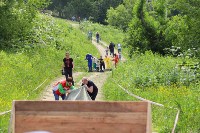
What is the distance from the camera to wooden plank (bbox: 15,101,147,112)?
9258 mm

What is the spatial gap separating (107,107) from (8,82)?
10.6 m

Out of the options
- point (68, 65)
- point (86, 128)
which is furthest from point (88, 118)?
point (68, 65)

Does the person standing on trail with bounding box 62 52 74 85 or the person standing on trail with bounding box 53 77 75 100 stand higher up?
the person standing on trail with bounding box 62 52 74 85

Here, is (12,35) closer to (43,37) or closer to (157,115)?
(43,37)

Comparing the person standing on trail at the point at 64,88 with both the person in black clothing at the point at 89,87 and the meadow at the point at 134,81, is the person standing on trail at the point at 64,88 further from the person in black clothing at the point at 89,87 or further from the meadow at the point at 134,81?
the meadow at the point at 134,81

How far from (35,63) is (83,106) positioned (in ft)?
Answer: 57.2

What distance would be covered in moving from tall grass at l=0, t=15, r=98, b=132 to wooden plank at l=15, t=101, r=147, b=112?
8.08 ft

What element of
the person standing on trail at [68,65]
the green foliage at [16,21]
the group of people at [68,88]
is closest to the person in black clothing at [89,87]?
the group of people at [68,88]

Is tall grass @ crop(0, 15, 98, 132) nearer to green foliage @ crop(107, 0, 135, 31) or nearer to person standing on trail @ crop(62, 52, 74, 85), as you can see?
person standing on trail @ crop(62, 52, 74, 85)

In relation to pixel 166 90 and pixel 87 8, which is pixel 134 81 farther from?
pixel 87 8

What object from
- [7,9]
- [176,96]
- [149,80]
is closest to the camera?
[176,96]

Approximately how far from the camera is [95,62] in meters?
32.2

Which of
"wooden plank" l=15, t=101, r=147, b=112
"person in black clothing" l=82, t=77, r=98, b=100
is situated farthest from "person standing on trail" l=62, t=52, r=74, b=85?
"wooden plank" l=15, t=101, r=147, b=112

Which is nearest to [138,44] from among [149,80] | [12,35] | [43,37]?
[43,37]
